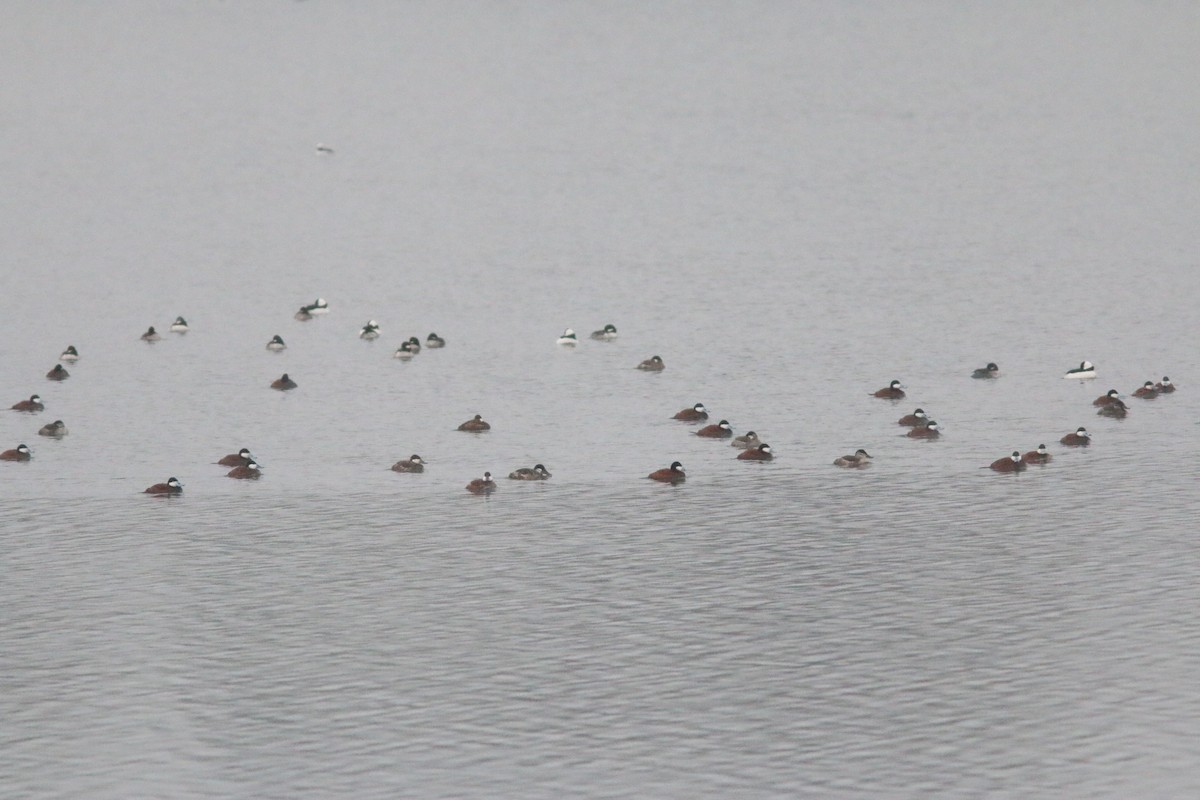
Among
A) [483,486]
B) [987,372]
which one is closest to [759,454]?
[483,486]

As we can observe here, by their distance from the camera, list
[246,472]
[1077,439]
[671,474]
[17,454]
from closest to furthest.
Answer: [671,474] < [246,472] < [17,454] < [1077,439]

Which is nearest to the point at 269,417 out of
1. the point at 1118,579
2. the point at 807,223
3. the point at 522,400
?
the point at 522,400

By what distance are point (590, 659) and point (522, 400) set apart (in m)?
21.2

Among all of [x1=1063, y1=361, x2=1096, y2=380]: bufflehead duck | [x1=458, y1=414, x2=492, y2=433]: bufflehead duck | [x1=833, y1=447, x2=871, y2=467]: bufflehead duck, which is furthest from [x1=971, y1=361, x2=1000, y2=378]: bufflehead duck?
[x1=458, y1=414, x2=492, y2=433]: bufflehead duck

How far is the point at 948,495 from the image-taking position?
1777 inches

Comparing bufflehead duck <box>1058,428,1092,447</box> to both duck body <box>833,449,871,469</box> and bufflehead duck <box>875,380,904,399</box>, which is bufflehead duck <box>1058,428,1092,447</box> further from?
bufflehead duck <box>875,380,904,399</box>

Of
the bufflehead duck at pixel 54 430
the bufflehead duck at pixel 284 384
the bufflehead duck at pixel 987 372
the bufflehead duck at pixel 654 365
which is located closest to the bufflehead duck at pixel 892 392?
the bufflehead duck at pixel 987 372

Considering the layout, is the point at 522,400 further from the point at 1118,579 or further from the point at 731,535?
the point at 1118,579

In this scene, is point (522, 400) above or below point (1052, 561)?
above

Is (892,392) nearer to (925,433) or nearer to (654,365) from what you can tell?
(925,433)

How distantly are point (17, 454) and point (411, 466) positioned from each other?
32.0 ft

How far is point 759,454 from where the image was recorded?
47938 mm

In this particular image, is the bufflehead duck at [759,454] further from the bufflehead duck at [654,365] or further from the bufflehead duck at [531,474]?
the bufflehead duck at [654,365]

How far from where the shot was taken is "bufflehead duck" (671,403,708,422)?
51.8 metres
